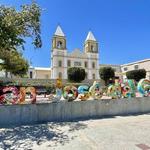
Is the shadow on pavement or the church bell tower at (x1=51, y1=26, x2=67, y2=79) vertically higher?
the church bell tower at (x1=51, y1=26, x2=67, y2=79)

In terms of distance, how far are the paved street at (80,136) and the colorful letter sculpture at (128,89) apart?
3.51 m

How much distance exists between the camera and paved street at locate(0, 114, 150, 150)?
Answer: 684 cm

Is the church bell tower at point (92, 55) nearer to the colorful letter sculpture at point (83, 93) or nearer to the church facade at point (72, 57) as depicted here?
the church facade at point (72, 57)

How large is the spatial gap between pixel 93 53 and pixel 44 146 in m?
67.5

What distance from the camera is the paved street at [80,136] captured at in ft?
22.4

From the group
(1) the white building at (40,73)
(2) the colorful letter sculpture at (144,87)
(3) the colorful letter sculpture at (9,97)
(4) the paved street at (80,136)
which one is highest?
(1) the white building at (40,73)

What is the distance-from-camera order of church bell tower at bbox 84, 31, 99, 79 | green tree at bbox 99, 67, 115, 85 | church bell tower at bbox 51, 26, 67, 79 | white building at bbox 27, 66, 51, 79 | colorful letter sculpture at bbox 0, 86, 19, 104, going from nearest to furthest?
A: colorful letter sculpture at bbox 0, 86, 19, 104 < green tree at bbox 99, 67, 115, 85 < church bell tower at bbox 51, 26, 67, 79 < church bell tower at bbox 84, 31, 99, 79 < white building at bbox 27, 66, 51, 79

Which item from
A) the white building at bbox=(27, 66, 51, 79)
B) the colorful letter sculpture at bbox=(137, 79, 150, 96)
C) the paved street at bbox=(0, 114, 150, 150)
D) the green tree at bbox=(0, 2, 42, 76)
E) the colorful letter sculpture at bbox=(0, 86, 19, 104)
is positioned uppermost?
the white building at bbox=(27, 66, 51, 79)

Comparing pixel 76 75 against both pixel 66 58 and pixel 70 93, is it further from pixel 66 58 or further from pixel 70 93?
pixel 70 93

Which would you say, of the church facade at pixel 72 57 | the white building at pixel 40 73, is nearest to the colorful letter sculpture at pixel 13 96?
the church facade at pixel 72 57

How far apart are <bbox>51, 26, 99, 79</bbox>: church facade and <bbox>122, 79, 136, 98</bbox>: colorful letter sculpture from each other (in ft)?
167

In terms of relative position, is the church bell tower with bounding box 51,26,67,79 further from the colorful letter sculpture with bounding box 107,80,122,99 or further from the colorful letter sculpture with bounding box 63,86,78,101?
the colorful letter sculpture with bounding box 63,86,78,101

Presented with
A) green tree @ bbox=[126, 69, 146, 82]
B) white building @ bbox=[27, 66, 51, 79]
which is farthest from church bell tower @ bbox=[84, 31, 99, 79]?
green tree @ bbox=[126, 69, 146, 82]

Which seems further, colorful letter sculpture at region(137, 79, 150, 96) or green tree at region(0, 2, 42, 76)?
colorful letter sculpture at region(137, 79, 150, 96)
